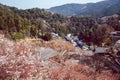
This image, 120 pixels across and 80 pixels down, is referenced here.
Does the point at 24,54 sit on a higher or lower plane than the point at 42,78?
higher

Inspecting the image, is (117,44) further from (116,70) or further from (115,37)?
(116,70)

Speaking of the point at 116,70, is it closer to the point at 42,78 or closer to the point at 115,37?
the point at 115,37

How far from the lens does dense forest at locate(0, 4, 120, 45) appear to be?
3268 cm

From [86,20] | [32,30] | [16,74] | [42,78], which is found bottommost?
[86,20]

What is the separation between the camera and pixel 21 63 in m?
4.32

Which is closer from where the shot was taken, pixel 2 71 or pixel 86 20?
pixel 2 71

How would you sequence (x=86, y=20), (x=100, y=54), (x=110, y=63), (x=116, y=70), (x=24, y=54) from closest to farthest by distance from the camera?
1. (x=24, y=54)
2. (x=116, y=70)
3. (x=110, y=63)
4. (x=100, y=54)
5. (x=86, y=20)

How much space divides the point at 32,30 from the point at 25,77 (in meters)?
32.7

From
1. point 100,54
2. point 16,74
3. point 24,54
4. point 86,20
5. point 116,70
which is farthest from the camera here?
point 86,20

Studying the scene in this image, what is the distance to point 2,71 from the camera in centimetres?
415

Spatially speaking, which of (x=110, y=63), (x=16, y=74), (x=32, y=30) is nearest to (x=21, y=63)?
(x=16, y=74)

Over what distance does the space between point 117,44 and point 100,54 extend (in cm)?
131

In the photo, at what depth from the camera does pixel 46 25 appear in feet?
271

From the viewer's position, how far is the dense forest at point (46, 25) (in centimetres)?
3268
